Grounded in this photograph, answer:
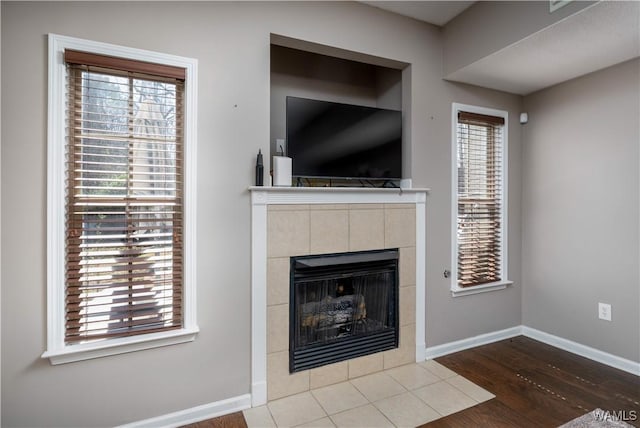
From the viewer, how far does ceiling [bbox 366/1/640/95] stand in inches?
76.0

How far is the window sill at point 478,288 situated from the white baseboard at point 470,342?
0.42 meters

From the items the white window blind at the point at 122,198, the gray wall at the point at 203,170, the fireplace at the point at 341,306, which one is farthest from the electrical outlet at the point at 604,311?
the white window blind at the point at 122,198

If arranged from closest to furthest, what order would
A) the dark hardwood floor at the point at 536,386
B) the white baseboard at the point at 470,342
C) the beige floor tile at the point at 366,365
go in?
the dark hardwood floor at the point at 536,386 < the beige floor tile at the point at 366,365 < the white baseboard at the point at 470,342

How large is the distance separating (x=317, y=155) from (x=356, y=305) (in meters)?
1.22

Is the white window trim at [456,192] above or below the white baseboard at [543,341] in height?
above

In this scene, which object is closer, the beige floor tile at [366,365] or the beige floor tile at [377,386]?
the beige floor tile at [377,386]

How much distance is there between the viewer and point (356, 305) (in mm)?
2605


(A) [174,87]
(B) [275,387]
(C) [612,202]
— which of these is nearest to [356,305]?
(B) [275,387]

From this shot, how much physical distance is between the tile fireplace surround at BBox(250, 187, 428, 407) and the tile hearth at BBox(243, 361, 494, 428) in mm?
86

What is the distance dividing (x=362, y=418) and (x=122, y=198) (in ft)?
6.41

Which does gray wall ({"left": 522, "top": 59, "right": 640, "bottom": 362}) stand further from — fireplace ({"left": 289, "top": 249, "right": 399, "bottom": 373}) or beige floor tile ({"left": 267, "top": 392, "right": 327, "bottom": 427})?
beige floor tile ({"left": 267, "top": 392, "right": 327, "bottom": 427})

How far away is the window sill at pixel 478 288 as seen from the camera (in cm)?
293

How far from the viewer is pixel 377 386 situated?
238 cm

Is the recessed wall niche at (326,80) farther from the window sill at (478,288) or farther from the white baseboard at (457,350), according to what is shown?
the white baseboard at (457,350)
